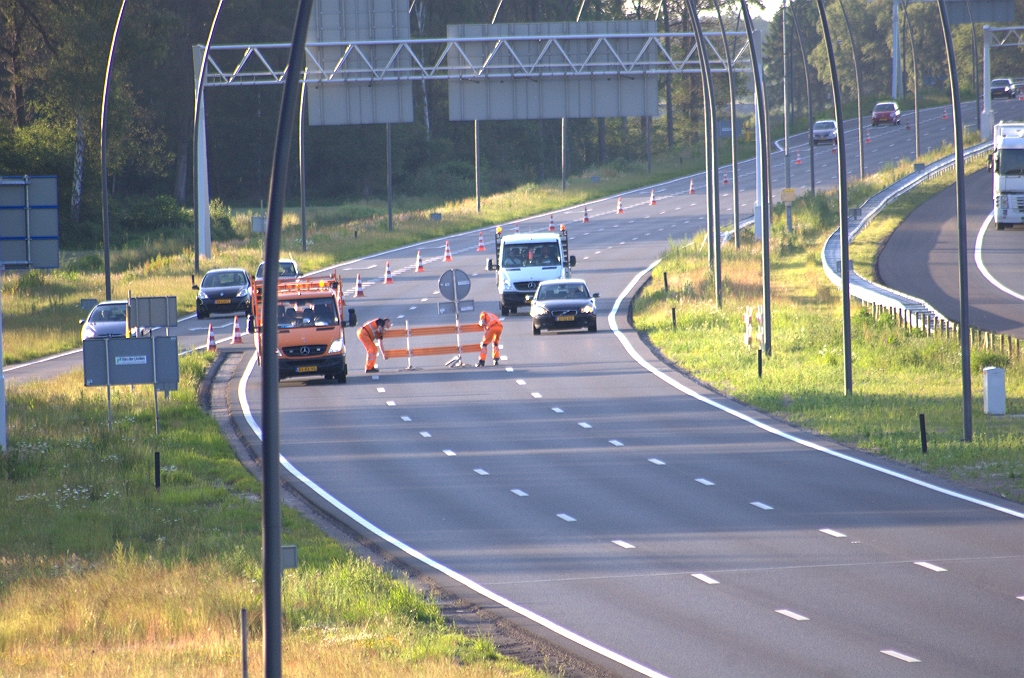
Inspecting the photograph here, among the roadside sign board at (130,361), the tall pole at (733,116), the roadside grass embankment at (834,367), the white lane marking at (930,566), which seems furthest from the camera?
the tall pole at (733,116)

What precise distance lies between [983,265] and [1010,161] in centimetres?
786

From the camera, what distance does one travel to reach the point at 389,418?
25.3 m

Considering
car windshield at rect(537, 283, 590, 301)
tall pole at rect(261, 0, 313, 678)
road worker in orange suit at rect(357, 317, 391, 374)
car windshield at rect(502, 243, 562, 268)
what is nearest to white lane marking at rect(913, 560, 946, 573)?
tall pole at rect(261, 0, 313, 678)

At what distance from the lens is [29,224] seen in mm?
23281

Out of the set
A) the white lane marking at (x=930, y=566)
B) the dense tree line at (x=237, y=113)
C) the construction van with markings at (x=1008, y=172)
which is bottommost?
the white lane marking at (x=930, y=566)

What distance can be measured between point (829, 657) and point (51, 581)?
8.27 metres

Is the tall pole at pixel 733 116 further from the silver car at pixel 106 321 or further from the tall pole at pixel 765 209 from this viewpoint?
→ the silver car at pixel 106 321

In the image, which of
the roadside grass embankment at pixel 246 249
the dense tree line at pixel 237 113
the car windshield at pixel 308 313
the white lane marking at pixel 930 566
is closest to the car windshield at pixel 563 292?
the car windshield at pixel 308 313

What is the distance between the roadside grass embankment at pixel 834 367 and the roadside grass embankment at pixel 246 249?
19136 mm

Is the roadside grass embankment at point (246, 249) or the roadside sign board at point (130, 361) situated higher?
the roadside grass embankment at point (246, 249)

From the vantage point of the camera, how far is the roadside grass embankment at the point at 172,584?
11023 millimetres

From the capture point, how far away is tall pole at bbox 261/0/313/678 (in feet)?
28.9

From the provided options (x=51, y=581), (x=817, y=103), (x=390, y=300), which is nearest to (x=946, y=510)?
(x=51, y=581)

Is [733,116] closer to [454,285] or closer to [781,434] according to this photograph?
[454,285]
